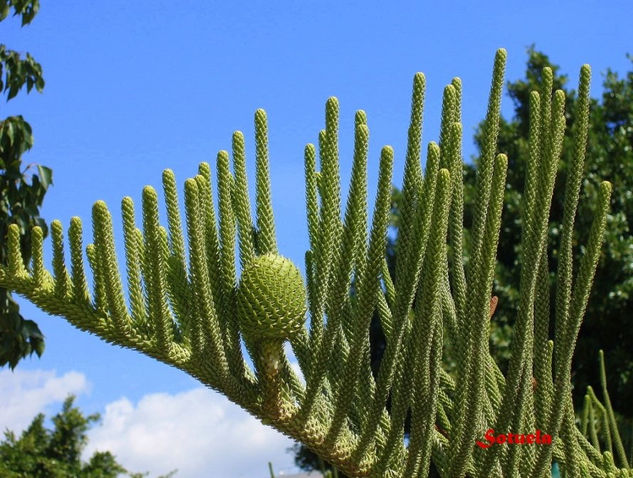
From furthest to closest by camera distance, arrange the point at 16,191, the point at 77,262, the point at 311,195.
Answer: the point at 16,191 → the point at 311,195 → the point at 77,262

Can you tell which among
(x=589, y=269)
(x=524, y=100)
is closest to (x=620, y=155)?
(x=524, y=100)

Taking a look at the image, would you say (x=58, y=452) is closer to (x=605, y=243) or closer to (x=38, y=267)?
(x=605, y=243)

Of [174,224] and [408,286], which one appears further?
[174,224]

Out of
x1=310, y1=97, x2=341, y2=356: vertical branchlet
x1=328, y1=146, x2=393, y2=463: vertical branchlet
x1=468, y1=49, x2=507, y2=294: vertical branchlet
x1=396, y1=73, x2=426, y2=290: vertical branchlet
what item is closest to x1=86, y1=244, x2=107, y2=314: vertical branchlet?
x1=310, y1=97, x2=341, y2=356: vertical branchlet

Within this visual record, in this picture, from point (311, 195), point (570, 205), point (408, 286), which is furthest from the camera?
point (570, 205)

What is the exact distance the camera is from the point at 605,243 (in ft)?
38.7

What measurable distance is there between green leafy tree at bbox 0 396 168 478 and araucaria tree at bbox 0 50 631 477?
10341mm

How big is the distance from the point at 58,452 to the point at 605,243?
800 centimetres

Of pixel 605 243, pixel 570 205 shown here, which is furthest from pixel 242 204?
pixel 605 243

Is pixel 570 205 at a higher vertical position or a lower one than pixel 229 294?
higher

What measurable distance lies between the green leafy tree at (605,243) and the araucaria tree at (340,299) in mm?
8395
